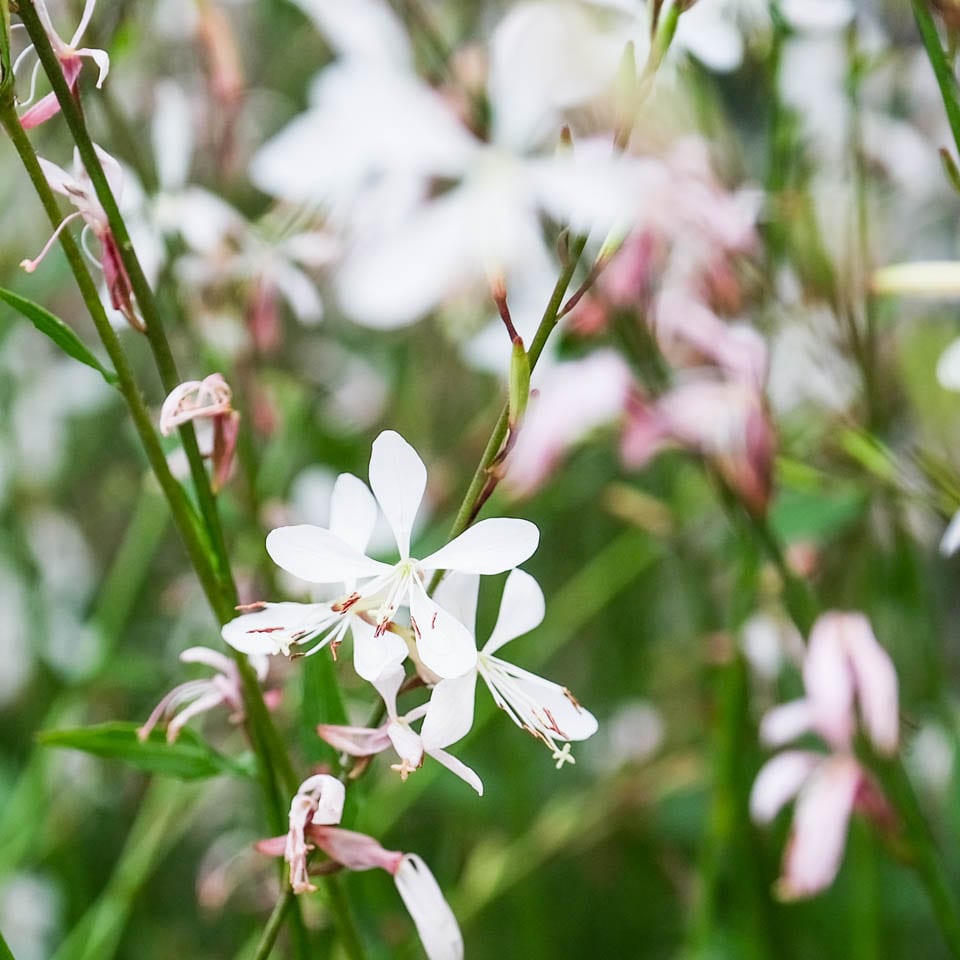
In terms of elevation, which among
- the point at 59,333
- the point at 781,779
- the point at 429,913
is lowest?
the point at 781,779

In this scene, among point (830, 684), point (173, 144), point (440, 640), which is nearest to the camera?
point (440, 640)

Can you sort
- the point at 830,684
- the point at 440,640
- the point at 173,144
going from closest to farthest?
the point at 440,640
the point at 830,684
the point at 173,144

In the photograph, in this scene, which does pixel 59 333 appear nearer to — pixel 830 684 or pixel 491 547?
pixel 491 547

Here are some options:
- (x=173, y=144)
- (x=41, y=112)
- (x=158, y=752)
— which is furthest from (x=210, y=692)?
(x=173, y=144)

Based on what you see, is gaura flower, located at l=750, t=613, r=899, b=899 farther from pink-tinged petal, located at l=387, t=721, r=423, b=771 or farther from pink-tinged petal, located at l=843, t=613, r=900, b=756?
pink-tinged petal, located at l=387, t=721, r=423, b=771

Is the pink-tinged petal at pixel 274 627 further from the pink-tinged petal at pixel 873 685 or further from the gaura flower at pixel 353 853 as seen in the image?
the pink-tinged petal at pixel 873 685

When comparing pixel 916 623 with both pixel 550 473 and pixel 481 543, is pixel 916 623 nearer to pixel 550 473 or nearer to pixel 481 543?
pixel 550 473

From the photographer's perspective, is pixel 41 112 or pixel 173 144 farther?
pixel 173 144

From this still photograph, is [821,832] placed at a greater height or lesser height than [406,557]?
lesser

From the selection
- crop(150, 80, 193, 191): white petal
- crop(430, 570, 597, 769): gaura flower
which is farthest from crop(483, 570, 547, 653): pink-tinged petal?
crop(150, 80, 193, 191): white petal

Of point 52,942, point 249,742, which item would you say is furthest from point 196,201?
point 52,942
